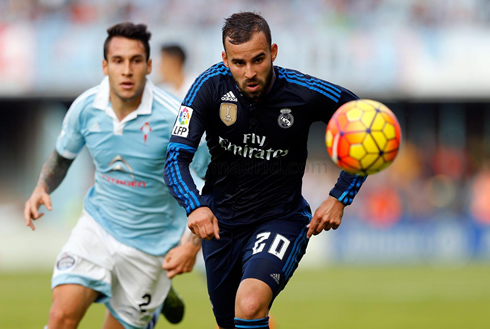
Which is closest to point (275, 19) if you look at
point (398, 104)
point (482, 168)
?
point (398, 104)

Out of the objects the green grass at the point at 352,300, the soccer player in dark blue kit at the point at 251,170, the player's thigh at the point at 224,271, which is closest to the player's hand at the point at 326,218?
the soccer player in dark blue kit at the point at 251,170

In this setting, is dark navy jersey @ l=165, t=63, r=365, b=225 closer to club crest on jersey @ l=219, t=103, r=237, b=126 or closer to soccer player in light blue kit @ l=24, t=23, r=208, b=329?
club crest on jersey @ l=219, t=103, r=237, b=126

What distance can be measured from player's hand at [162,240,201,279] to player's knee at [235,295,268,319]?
116cm

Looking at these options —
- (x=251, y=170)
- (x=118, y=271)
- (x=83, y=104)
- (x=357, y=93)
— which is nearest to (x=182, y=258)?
(x=118, y=271)

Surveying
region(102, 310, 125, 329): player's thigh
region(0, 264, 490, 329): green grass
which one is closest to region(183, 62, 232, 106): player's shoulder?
region(102, 310, 125, 329): player's thigh

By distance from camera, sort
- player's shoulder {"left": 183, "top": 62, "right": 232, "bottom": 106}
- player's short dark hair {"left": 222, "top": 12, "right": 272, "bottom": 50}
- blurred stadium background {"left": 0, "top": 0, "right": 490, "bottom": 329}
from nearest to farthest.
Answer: player's short dark hair {"left": 222, "top": 12, "right": 272, "bottom": 50} < player's shoulder {"left": 183, "top": 62, "right": 232, "bottom": 106} < blurred stadium background {"left": 0, "top": 0, "right": 490, "bottom": 329}

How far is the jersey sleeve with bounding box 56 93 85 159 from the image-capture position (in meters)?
6.15

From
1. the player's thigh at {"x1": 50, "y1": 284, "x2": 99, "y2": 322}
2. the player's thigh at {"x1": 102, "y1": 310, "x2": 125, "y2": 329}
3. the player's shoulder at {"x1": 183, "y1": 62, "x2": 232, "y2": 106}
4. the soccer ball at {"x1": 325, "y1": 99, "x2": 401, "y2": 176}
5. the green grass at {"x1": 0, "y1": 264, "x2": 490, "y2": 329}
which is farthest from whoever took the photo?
the green grass at {"x1": 0, "y1": 264, "x2": 490, "y2": 329}

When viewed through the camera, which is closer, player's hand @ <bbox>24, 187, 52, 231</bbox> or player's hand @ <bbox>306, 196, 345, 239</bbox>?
player's hand @ <bbox>306, 196, 345, 239</bbox>

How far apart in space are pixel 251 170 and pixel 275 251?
63 cm

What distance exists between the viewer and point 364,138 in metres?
4.60

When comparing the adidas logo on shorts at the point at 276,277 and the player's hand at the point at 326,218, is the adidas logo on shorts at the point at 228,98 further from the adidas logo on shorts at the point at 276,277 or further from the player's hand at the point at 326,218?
the adidas logo on shorts at the point at 276,277

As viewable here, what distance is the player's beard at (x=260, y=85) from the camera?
4.86 meters

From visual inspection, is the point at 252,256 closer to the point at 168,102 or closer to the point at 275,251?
the point at 275,251
